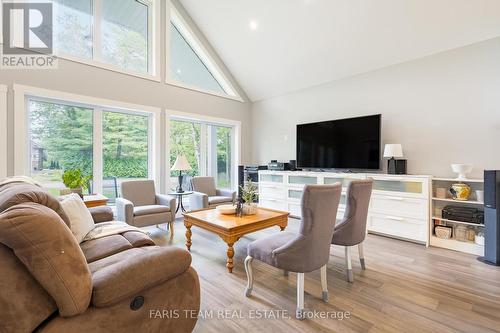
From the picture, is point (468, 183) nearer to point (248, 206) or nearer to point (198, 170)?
point (248, 206)

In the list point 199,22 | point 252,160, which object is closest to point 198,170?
point 252,160

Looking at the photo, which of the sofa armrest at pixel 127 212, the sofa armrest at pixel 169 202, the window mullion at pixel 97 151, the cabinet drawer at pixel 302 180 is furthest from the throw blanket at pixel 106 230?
the cabinet drawer at pixel 302 180

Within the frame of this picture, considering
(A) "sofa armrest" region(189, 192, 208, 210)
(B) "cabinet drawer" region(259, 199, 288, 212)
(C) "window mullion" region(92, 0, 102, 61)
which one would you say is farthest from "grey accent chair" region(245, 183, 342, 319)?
(C) "window mullion" region(92, 0, 102, 61)

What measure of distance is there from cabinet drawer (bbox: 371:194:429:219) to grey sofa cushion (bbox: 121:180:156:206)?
3568mm

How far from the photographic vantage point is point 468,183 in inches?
126

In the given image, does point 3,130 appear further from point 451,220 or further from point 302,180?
point 451,220

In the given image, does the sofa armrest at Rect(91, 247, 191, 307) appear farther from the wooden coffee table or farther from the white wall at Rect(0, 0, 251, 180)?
the white wall at Rect(0, 0, 251, 180)

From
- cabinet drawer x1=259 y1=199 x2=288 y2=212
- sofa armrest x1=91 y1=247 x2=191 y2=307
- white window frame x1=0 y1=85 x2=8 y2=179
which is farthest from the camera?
cabinet drawer x1=259 y1=199 x2=288 y2=212

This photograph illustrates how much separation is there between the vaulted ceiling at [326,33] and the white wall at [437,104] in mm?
204

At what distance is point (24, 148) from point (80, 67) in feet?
4.67

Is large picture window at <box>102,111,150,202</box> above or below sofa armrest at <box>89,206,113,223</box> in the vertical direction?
above

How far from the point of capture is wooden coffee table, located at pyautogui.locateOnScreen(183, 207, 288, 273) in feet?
8.20

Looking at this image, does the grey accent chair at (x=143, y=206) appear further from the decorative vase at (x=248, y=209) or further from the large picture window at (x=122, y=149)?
the decorative vase at (x=248, y=209)

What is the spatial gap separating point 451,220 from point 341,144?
187 centimetres
